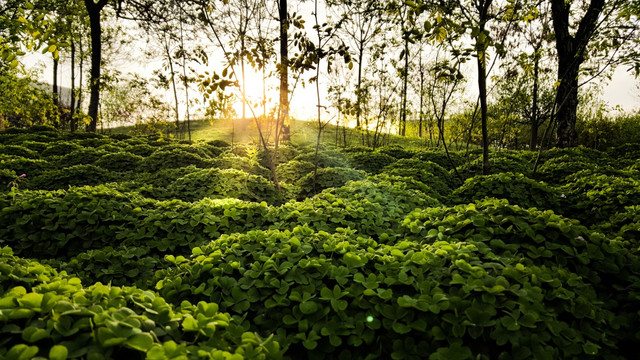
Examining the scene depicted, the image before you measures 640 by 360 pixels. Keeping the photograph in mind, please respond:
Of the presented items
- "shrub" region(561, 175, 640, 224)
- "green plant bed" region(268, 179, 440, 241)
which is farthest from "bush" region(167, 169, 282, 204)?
"shrub" region(561, 175, 640, 224)

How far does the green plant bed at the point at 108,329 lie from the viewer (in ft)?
4.23

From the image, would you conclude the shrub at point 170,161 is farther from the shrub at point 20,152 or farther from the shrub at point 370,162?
the shrub at point 370,162

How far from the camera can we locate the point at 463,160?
11.9m

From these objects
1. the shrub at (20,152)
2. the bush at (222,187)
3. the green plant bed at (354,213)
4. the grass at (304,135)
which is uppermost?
the grass at (304,135)

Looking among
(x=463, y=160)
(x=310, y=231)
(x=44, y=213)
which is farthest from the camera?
(x=463, y=160)

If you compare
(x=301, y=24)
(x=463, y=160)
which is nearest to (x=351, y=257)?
(x=301, y=24)

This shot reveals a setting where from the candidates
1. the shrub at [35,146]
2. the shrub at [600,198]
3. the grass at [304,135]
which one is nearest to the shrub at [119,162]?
the shrub at [35,146]

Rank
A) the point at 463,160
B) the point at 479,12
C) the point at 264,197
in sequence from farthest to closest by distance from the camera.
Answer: the point at 463,160
the point at 264,197
the point at 479,12

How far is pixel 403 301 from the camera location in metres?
1.97

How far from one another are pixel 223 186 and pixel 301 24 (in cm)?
337

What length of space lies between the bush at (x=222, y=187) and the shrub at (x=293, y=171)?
1.79 m

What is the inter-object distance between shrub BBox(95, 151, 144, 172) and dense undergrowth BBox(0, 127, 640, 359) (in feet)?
15.6

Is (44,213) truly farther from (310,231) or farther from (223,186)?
(310,231)

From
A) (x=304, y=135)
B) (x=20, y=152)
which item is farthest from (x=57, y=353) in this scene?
(x=304, y=135)
